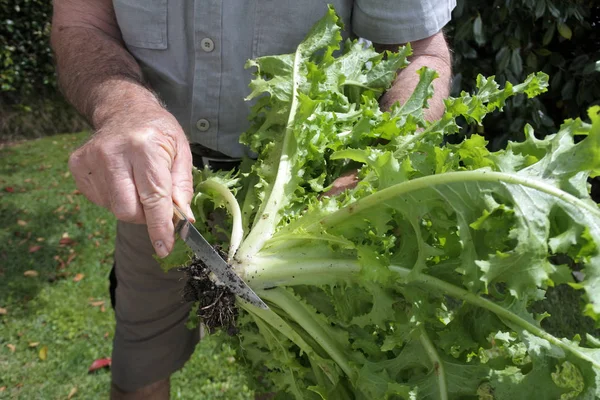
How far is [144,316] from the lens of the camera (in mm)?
3084

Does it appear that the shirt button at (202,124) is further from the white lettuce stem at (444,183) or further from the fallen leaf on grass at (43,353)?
the fallen leaf on grass at (43,353)

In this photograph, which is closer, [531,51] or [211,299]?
[211,299]

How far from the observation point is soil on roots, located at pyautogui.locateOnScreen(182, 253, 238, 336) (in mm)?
1890

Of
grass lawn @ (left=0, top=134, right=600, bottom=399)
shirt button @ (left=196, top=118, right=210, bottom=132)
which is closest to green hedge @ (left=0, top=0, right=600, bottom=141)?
grass lawn @ (left=0, top=134, right=600, bottom=399)

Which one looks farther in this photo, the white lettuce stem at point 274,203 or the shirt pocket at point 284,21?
the shirt pocket at point 284,21

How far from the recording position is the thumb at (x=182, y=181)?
1811 millimetres

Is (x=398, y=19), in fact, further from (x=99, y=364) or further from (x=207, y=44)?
(x=99, y=364)

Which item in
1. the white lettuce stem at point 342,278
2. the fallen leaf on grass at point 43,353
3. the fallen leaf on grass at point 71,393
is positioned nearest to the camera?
the white lettuce stem at point 342,278

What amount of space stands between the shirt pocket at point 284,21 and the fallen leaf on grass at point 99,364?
2.70m

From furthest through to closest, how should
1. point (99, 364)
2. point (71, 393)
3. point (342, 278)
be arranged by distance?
point (99, 364), point (71, 393), point (342, 278)

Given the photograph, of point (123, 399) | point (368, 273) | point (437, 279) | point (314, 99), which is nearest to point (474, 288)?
point (437, 279)

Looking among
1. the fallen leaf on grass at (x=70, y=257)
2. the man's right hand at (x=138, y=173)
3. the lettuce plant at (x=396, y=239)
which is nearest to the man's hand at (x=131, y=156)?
the man's right hand at (x=138, y=173)

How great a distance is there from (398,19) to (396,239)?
1.07 meters

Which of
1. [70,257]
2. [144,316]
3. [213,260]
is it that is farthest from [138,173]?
[70,257]
